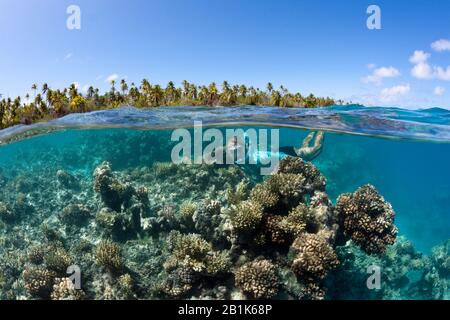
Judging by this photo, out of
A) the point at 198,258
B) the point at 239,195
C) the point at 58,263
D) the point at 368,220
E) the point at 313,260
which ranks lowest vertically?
the point at 58,263

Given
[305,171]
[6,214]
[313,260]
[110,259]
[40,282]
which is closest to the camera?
[313,260]

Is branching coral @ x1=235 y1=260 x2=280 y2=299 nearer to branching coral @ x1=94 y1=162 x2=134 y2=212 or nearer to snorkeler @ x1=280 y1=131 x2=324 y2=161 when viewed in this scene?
branching coral @ x1=94 y1=162 x2=134 y2=212

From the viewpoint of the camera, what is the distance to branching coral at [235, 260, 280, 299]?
708 cm

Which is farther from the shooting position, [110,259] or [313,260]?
[110,259]

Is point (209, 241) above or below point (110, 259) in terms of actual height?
above

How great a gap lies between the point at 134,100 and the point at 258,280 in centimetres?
1329

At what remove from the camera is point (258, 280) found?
7102mm

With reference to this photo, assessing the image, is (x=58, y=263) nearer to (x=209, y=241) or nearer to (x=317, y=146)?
(x=209, y=241)

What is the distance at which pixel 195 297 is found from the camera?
301 inches

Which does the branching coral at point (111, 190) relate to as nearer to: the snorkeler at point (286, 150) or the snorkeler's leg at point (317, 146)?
the snorkeler at point (286, 150)

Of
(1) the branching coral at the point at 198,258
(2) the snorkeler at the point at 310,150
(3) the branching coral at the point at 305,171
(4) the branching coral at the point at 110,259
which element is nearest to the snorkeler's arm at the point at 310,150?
(2) the snorkeler at the point at 310,150

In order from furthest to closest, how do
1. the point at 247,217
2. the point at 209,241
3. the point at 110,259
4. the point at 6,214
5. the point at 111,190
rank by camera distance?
the point at 6,214 < the point at 111,190 < the point at 209,241 < the point at 110,259 < the point at 247,217

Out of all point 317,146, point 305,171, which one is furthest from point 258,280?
point 317,146

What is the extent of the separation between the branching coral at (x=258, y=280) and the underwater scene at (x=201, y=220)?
0.03 meters
